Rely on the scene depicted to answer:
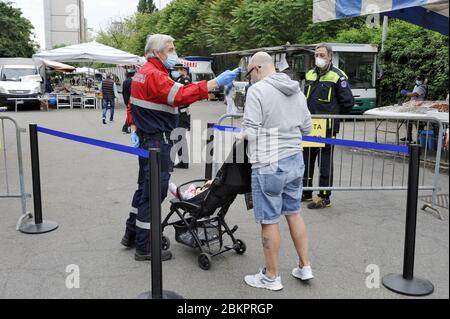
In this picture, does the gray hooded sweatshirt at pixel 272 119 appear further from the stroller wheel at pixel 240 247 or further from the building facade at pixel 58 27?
the building facade at pixel 58 27

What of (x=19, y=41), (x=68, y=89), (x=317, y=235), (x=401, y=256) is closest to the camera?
(x=401, y=256)

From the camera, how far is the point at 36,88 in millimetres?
23422

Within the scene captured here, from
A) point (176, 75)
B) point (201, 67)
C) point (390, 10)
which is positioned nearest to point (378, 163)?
point (390, 10)

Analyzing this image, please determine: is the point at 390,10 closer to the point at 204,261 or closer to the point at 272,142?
the point at 272,142

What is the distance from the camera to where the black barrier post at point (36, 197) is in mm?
5145

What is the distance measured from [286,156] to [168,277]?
4.77 feet

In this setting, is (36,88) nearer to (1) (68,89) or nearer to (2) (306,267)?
(1) (68,89)

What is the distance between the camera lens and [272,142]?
3.64 meters

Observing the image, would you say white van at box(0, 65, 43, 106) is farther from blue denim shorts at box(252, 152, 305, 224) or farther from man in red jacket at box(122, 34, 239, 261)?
blue denim shorts at box(252, 152, 305, 224)

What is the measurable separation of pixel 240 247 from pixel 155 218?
4.63ft

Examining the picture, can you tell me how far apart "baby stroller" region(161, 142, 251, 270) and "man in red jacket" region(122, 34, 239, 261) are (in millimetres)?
269

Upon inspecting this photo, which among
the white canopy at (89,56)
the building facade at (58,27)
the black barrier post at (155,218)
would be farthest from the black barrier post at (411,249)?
the building facade at (58,27)

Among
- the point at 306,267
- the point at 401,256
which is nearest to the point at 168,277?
the point at 306,267

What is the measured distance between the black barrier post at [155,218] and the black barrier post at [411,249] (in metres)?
1.84
